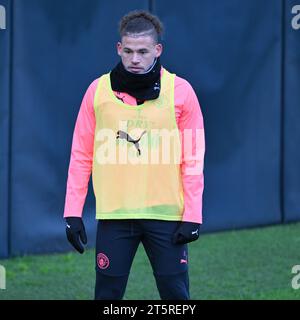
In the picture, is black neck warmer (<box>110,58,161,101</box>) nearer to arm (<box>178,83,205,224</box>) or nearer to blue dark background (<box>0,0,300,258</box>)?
arm (<box>178,83,205,224</box>)

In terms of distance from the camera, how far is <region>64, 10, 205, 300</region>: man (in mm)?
4535

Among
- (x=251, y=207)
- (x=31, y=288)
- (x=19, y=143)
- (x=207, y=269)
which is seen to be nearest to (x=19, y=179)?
(x=19, y=143)

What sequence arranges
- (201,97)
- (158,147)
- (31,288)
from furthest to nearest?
(201,97) < (31,288) < (158,147)

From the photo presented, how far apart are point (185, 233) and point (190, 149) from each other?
1.34 feet

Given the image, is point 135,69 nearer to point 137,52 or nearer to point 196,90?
point 137,52

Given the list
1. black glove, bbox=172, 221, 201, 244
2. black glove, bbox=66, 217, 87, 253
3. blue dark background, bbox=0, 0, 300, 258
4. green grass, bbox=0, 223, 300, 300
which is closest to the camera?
black glove, bbox=172, 221, 201, 244

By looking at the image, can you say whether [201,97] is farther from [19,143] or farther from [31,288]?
[31,288]

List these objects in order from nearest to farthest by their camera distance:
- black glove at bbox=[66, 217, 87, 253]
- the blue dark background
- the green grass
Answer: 1. black glove at bbox=[66, 217, 87, 253]
2. the green grass
3. the blue dark background

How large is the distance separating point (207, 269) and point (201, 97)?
5.70 ft

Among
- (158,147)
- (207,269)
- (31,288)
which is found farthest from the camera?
(207,269)

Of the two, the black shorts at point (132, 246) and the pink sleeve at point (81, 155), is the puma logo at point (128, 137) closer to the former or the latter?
the pink sleeve at point (81, 155)

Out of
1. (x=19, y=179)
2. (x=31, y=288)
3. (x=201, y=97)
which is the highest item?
(x=201, y=97)

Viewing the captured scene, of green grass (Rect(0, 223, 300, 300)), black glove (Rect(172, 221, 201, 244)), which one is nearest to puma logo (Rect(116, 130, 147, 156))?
black glove (Rect(172, 221, 201, 244))

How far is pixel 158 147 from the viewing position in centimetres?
452
